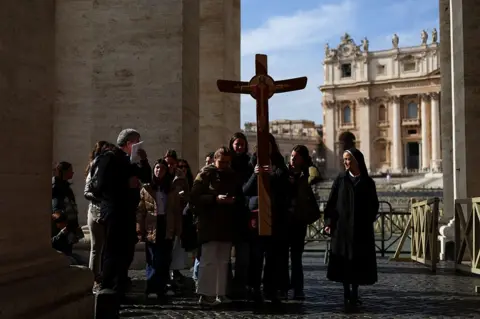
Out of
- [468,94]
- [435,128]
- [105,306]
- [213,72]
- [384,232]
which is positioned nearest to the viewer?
[105,306]

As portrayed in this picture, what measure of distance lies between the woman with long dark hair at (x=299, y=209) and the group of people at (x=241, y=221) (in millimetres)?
11

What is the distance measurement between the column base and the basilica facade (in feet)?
253

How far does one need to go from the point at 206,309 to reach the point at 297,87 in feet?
8.05

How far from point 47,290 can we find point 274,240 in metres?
3.09

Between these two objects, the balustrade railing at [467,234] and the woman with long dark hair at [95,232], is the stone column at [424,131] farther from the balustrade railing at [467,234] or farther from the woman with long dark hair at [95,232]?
the woman with long dark hair at [95,232]

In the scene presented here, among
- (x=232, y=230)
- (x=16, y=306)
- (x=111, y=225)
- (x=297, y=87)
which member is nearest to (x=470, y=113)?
(x=297, y=87)

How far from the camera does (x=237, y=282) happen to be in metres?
6.55

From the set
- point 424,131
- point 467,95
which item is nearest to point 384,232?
point 467,95

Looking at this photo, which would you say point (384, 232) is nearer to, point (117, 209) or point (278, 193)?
point (278, 193)

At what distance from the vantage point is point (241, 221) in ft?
21.0

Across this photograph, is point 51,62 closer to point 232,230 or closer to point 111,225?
point 111,225

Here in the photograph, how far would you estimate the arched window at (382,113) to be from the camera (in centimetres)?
8462

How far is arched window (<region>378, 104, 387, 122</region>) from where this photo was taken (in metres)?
84.6

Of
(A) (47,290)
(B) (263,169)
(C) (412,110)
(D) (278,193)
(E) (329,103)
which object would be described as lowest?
(A) (47,290)
